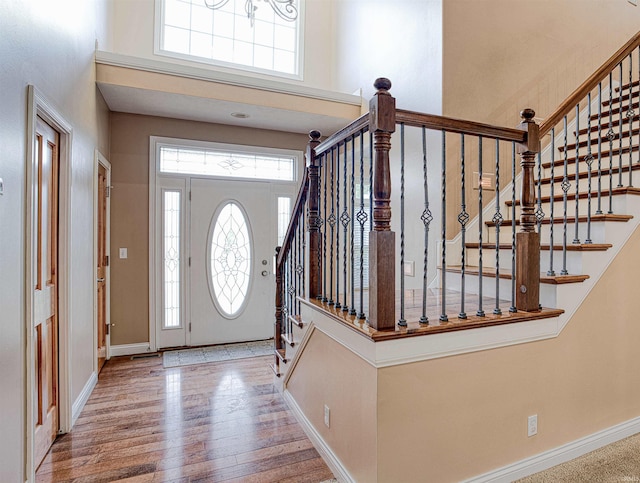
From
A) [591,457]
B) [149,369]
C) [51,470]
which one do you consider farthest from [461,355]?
[149,369]

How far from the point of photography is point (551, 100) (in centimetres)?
367

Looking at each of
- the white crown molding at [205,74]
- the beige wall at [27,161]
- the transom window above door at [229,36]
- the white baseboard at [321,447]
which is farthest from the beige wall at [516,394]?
the transom window above door at [229,36]

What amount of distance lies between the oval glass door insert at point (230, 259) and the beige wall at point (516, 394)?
3.17 meters

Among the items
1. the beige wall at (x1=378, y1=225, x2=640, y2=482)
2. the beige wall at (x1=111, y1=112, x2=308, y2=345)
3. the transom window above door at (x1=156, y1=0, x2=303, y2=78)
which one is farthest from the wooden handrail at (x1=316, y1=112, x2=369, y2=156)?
the transom window above door at (x1=156, y1=0, x2=303, y2=78)

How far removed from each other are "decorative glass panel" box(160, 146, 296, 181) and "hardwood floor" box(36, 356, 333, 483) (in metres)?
2.27

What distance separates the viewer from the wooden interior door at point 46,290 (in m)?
2.14

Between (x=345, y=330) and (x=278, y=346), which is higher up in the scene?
(x=345, y=330)

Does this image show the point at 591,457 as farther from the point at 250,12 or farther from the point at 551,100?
the point at 250,12

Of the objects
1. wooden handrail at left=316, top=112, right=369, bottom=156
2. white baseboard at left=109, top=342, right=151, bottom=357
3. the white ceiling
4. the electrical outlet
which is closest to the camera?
wooden handrail at left=316, top=112, right=369, bottom=156

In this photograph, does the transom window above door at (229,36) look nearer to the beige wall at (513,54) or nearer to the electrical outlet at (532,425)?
the beige wall at (513,54)

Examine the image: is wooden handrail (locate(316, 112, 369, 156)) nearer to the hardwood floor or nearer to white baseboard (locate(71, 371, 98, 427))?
the hardwood floor

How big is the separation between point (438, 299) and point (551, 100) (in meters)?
2.58

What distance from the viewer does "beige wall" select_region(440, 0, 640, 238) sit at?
3.15 meters

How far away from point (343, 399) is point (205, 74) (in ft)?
10.2
